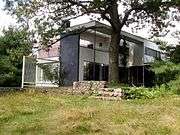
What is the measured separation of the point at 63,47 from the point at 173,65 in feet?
43.0

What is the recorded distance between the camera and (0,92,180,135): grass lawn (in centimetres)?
1152

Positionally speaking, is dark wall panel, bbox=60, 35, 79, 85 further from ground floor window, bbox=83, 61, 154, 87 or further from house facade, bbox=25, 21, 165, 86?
ground floor window, bbox=83, 61, 154, 87

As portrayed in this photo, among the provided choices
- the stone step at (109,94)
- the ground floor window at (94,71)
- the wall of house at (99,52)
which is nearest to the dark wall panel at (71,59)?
the wall of house at (99,52)

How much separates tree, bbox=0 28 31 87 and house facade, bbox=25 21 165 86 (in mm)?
1424

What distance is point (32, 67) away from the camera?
1056 inches

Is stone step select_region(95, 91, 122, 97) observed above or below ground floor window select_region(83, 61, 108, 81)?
below

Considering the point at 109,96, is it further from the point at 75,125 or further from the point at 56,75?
the point at 56,75

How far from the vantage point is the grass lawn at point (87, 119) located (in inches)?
454

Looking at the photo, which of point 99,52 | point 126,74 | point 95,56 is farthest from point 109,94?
point 126,74

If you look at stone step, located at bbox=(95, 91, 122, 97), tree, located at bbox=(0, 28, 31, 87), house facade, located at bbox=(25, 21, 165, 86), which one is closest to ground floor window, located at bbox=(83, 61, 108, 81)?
house facade, located at bbox=(25, 21, 165, 86)

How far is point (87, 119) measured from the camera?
41.3ft

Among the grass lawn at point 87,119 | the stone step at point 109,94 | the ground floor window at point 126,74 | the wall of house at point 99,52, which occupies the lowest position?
the grass lawn at point 87,119

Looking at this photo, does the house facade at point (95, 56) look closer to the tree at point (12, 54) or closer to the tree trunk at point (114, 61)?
the tree at point (12, 54)

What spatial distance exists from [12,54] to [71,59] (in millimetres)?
6446
